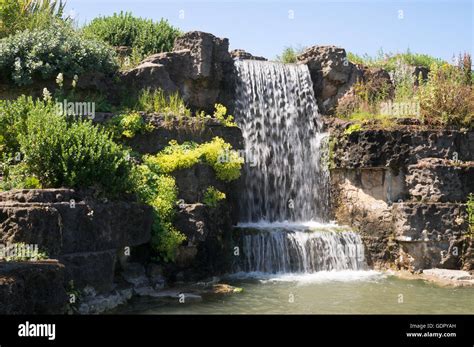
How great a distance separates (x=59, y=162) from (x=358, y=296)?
599 centimetres

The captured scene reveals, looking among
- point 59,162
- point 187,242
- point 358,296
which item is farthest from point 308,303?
point 59,162

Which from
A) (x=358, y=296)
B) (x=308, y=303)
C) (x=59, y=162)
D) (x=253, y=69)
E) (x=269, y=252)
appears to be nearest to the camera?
(x=59, y=162)

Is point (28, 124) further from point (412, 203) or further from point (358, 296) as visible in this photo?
point (412, 203)

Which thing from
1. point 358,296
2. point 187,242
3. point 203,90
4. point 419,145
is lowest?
point 358,296

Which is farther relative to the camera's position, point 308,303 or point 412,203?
point 412,203

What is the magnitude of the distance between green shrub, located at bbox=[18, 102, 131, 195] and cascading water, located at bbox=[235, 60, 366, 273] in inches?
170

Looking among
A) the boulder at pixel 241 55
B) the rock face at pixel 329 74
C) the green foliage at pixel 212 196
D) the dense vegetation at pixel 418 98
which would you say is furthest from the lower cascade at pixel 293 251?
the boulder at pixel 241 55

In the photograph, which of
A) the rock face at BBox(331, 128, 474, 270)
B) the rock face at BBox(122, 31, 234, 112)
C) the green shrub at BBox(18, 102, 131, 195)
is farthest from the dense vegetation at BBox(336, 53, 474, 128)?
the green shrub at BBox(18, 102, 131, 195)

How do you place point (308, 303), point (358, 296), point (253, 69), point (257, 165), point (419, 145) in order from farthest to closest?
point (253, 69) → point (257, 165) → point (419, 145) → point (358, 296) → point (308, 303)

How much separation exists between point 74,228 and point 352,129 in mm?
8580

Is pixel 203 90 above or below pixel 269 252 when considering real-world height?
above

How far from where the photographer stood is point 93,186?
9.96m

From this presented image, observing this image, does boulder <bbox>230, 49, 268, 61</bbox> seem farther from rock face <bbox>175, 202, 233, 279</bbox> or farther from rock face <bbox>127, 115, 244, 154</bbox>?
rock face <bbox>175, 202, 233, 279</bbox>

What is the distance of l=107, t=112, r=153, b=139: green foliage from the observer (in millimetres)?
12750
